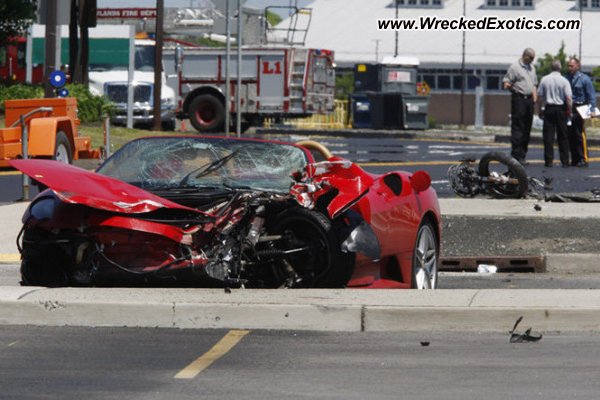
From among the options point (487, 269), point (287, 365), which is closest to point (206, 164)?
point (287, 365)

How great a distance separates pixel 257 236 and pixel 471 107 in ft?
230

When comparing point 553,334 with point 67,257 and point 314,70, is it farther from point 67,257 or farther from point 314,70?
point 314,70

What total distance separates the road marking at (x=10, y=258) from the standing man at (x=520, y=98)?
10.6m

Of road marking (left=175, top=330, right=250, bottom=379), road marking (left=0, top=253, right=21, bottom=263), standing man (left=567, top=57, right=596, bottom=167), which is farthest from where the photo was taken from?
standing man (left=567, top=57, right=596, bottom=167)

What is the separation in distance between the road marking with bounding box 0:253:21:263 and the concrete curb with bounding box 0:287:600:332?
3.92 metres

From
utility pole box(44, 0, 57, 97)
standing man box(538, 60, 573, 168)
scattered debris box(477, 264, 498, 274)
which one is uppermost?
utility pole box(44, 0, 57, 97)

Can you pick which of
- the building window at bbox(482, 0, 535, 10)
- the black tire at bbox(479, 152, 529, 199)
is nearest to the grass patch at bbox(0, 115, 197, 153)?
the black tire at bbox(479, 152, 529, 199)

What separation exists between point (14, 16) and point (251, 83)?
20.9 feet

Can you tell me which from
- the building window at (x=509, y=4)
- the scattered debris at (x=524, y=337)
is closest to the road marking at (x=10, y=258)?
the scattered debris at (x=524, y=337)

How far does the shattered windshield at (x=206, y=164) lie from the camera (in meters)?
9.59

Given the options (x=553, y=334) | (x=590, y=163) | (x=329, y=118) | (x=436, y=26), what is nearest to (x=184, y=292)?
(x=553, y=334)

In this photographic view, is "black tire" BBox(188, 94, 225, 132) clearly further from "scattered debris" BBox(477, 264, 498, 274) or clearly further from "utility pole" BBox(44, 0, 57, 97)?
"scattered debris" BBox(477, 264, 498, 274)

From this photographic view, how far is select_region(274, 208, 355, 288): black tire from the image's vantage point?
29.4 ft

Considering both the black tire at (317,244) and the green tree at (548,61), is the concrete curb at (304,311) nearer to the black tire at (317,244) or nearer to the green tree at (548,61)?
the black tire at (317,244)
